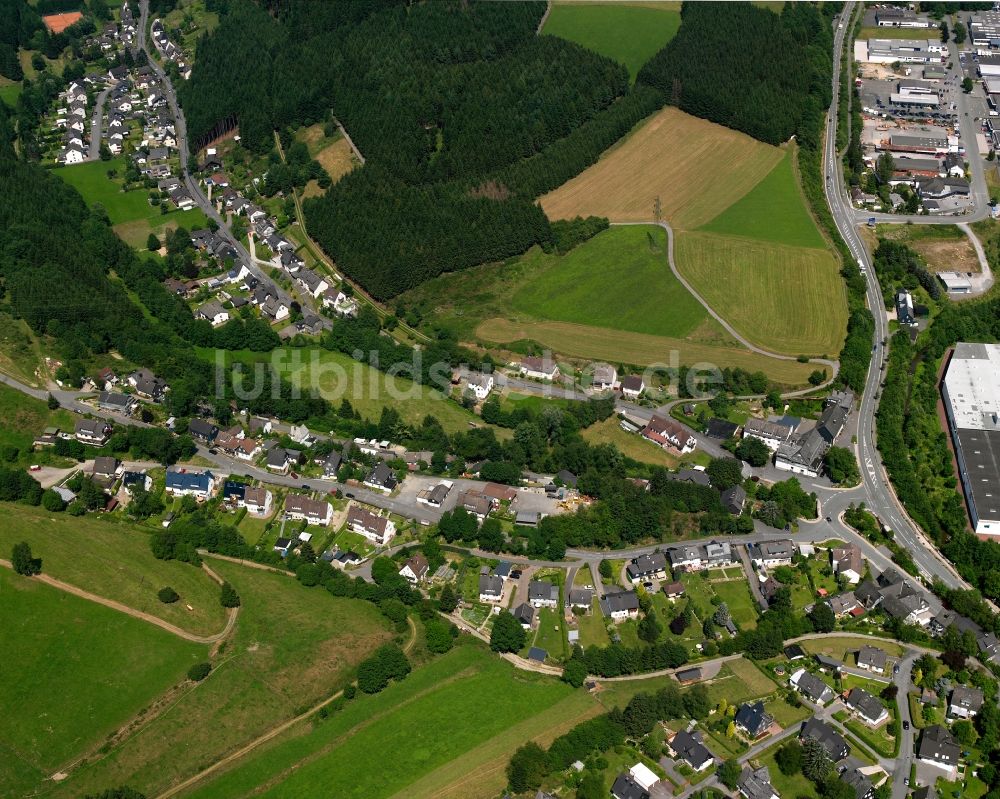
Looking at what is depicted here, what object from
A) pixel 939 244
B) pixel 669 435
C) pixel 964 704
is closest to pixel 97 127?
pixel 669 435

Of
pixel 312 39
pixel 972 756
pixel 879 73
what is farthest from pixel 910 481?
pixel 312 39

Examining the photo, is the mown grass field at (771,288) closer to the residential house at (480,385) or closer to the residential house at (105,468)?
the residential house at (480,385)

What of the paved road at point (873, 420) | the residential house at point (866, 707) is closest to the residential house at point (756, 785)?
the residential house at point (866, 707)

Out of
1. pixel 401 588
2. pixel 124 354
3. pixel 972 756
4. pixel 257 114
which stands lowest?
pixel 972 756

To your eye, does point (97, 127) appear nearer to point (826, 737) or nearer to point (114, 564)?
point (114, 564)

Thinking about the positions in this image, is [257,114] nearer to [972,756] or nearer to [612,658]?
[612,658]

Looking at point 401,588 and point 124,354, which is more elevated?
point 124,354
